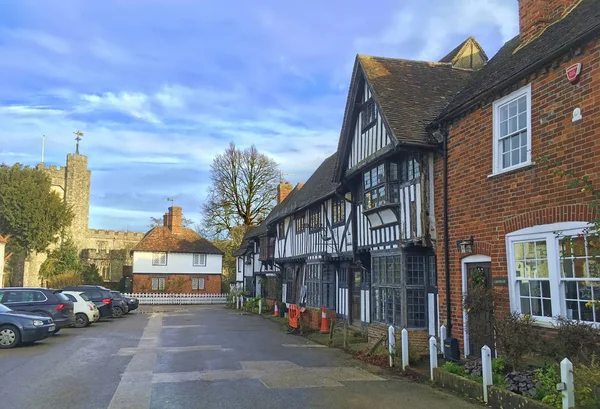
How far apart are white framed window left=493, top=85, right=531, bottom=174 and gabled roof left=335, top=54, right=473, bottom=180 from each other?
7.52 ft

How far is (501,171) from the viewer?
9672 mm

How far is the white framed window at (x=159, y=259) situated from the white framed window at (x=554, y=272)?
4218 cm

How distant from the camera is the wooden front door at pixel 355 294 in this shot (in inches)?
733

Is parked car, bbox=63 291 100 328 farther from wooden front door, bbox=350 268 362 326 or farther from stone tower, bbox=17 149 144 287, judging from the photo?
stone tower, bbox=17 149 144 287

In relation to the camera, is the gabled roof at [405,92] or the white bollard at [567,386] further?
the gabled roof at [405,92]

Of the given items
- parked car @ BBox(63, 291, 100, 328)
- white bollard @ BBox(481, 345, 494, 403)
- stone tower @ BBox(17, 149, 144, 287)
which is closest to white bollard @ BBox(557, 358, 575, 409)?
white bollard @ BBox(481, 345, 494, 403)

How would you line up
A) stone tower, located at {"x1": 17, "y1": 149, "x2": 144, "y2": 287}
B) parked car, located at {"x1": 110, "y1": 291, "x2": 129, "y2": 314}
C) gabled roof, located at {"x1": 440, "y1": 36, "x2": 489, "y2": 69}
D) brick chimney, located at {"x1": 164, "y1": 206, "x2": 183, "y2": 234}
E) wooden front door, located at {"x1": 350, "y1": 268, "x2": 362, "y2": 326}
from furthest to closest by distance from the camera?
stone tower, located at {"x1": 17, "y1": 149, "x2": 144, "y2": 287}, brick chimney, located at {"x1": 164, "y1": 206, "x2": 183, "y2": 234}, parked car, located at {"x1": 110, "y1": 291, "x2": 129, "y2": 314}, wooden front door, located at {"x1": 350, "y1": 268, "x2": 362, "y2": 326}, gabled roof, located at {"x1": 440, "y1": 36, "x2": 489, "y2": 69}

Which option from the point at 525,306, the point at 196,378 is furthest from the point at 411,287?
the point at 196,378

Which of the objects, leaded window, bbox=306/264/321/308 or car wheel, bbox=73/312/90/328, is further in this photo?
leaded window, bbox=306/264/321/308

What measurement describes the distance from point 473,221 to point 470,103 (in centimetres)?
250

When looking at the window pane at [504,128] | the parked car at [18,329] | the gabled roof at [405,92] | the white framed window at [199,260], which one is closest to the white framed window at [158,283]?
the white framed window at [199,260]

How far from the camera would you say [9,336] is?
14.1m

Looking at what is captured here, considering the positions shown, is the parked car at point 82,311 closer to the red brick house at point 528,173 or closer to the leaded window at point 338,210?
the leaded window at point 338,210

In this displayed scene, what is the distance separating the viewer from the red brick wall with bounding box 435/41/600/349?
7711 millimetres
